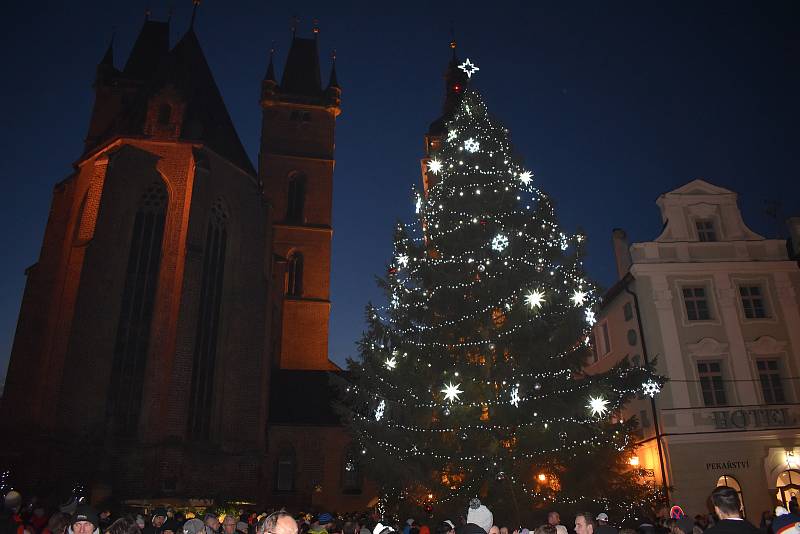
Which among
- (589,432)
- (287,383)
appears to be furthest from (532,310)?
(287,383)

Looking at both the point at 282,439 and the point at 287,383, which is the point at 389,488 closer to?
the point at 282,439

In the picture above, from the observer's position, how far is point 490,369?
47.0ft

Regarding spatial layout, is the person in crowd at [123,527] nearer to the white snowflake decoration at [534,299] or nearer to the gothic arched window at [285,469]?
the white snowflake decoration at [534,299]

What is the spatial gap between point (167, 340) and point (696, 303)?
19751 mm

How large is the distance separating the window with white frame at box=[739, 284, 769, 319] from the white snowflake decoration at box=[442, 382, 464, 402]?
46.2ft

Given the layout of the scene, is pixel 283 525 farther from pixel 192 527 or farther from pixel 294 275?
pixel 294 275

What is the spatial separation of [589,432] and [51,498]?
1784 centimetres

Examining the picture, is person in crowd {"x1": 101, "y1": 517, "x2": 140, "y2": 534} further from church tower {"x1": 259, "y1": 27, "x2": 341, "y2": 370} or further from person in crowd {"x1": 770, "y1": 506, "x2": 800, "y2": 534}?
church tower {"x1": 259, "y1": 27, "x2": 341, "y2": 370}

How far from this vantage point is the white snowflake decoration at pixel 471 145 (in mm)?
17125

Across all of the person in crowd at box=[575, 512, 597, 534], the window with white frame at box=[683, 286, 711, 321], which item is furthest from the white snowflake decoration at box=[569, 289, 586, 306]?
the window with white frame at box=[683, 286, 711, 321]

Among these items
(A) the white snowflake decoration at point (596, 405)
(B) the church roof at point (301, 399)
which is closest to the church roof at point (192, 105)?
(B) the church roof at point (301, 399)

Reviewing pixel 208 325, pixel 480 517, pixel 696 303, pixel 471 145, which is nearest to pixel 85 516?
pixel 480 517

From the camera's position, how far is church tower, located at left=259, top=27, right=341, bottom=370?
1417 inches

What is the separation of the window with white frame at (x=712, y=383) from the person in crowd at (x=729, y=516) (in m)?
19.0
